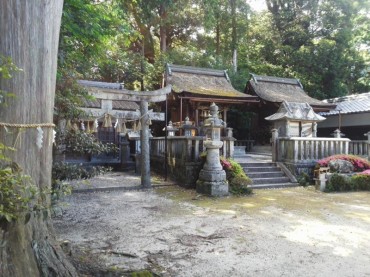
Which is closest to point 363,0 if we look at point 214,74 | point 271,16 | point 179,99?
point 271,16

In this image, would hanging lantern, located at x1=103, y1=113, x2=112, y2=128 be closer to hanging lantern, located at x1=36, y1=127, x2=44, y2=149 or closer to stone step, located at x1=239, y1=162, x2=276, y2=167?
stone step, located at x1=239, y1=162, x2=276, y2=167

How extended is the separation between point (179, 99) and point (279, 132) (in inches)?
232

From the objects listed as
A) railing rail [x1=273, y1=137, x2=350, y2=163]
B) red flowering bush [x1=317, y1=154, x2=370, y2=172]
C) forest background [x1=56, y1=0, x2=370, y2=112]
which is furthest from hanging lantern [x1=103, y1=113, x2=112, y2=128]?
forest background [x1=56, y1=0, x2=370, y2=112]

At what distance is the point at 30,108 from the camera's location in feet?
8.91

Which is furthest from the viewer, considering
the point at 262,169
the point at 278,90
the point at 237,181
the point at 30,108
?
the point at 278,90

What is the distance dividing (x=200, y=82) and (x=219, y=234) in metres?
14.1

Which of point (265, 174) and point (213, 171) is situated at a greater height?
point (213, 171)

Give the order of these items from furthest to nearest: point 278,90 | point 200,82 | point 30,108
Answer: point 278,90 < point 200,82 < point 30,108

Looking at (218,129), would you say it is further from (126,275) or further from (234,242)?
(126,275)

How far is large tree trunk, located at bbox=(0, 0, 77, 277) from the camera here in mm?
2580

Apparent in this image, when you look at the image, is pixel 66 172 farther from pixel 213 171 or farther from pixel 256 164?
pixel 256 164

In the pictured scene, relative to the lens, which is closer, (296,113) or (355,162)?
(355,162)

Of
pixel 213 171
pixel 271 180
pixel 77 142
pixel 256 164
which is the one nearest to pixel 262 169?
pixel 256 164

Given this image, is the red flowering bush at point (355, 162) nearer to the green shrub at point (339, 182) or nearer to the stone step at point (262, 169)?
the green shrub at point (339, 182)
